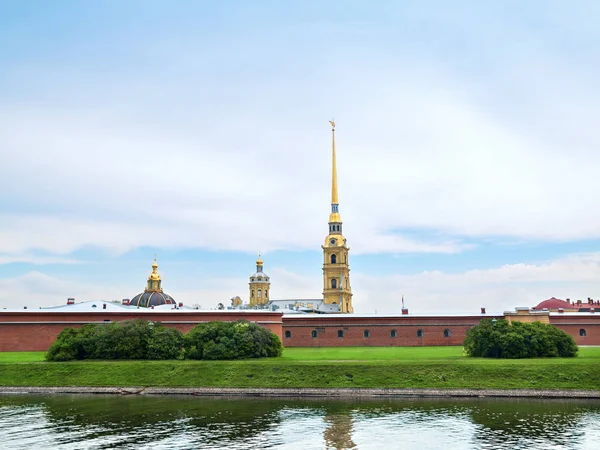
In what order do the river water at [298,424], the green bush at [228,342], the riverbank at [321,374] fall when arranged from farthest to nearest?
the green bush at [228,342] → the riverbank at [321,374] → the river water at [298,424]

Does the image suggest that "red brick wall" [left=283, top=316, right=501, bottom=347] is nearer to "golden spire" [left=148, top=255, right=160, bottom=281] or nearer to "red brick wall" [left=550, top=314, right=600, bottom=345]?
"red brick wall" [left=550, top=314, right=600, bottom=345]

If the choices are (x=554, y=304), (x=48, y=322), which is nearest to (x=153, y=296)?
(x=48, y=322)

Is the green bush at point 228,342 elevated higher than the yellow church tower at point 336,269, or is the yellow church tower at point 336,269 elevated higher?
the yellow church tower at point 336,269

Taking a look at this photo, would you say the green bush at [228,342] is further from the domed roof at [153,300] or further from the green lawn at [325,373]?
the domed roof at [153,300]

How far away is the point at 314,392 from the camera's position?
3647 cm

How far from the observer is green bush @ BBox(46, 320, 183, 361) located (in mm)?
44906

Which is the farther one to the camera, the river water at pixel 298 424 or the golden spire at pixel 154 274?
the golden spire at pixel 154 274

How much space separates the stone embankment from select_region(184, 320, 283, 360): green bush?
6.29 metres

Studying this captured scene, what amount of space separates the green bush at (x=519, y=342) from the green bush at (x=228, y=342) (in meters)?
14.3

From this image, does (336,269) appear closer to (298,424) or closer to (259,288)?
(259,288)

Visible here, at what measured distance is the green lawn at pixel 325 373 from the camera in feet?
119

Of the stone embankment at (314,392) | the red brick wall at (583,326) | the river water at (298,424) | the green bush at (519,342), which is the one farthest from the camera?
the red brick wall at (583,326)

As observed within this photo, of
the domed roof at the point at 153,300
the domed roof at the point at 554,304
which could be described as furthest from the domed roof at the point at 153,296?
the domed roof at the point at 554,304

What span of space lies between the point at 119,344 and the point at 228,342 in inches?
299
